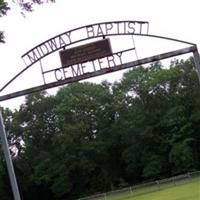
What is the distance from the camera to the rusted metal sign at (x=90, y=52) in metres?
17.8

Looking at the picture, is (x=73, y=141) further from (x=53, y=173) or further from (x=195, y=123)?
(x=195, y=123)

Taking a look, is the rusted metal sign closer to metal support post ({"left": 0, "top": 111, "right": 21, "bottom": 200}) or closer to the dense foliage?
metal support post ({"left": 0, "top": 111, "right": 21, "bottom": 200})

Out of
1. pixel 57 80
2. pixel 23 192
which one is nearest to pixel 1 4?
pixel 57 80

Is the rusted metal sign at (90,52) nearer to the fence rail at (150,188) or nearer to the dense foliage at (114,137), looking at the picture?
the fence rail at (150,188)

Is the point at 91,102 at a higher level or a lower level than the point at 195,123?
higher

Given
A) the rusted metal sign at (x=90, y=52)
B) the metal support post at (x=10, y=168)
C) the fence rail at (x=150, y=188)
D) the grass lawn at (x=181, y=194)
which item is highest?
the rusted metal sign at (x=90, y=52)

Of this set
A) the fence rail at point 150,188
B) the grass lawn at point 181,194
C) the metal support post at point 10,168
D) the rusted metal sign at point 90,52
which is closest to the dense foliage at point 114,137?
the fence rail at point 150,188

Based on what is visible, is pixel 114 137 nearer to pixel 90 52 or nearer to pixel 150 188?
pixel 150 188

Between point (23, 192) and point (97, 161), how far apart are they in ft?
29.2

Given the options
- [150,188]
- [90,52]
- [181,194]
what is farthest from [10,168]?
[150,188]

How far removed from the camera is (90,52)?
17.8m

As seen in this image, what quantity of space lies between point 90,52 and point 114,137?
176 feet

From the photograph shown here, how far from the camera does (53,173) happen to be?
2746 inches

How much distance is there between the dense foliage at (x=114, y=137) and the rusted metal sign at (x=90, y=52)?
4731 centimetres
